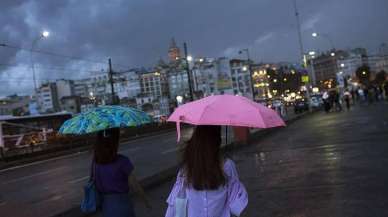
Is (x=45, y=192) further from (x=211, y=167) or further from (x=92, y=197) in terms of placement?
(x=211, y=167)

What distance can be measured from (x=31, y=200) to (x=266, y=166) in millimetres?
5850

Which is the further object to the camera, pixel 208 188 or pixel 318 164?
pixel 318 164

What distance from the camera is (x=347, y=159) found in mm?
14359

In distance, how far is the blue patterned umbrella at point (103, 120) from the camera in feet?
18.5

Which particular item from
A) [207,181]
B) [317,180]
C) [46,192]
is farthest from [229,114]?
[46,192]

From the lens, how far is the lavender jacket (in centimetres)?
433

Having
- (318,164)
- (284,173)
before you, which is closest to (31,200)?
(284,173)

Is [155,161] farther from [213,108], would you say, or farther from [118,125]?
[213,108]

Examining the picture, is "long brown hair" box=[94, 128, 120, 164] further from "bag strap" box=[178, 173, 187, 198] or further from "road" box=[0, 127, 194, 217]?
"road" box=[0, 127, 194, 217]

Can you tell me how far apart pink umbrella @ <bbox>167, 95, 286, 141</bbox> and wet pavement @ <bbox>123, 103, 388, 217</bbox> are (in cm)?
413

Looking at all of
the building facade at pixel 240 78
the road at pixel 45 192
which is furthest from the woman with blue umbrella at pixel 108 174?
the building facade at pixel 240 78

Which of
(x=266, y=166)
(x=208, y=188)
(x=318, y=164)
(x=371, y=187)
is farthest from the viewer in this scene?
(x=266, y=166)

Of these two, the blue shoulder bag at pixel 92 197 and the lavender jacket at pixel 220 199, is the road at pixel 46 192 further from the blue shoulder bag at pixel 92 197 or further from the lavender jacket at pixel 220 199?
the lavender jacket at pixel 220 199

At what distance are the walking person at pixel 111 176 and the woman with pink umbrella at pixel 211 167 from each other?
1171 mm
